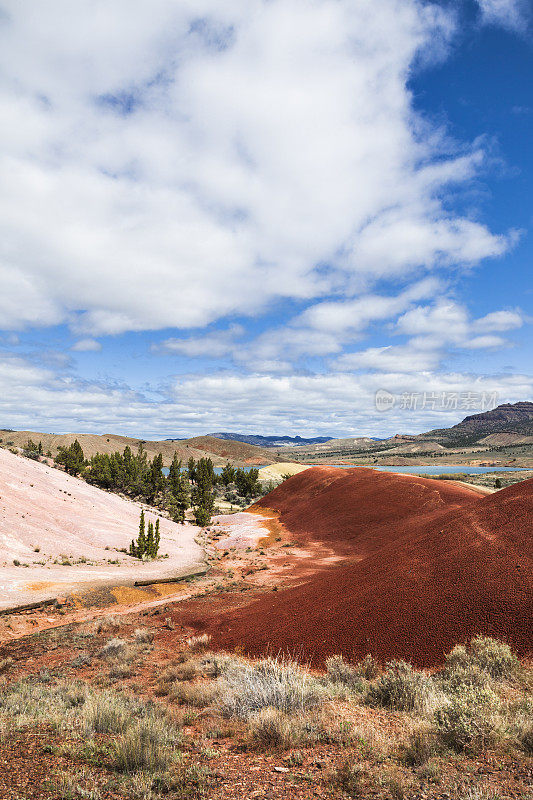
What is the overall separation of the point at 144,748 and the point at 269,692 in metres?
2.55

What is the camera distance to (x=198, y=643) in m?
13.0

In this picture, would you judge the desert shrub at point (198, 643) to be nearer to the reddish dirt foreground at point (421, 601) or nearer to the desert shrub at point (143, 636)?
the reddish dirt foreground at point (421, 601)

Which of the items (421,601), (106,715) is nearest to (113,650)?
(106,715)

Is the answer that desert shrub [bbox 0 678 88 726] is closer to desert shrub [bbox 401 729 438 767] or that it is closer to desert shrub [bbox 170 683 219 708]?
desert shrub [bbox 170 683 219 708]

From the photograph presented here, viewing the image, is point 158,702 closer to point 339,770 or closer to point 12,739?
point 12,739

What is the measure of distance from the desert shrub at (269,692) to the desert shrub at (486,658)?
2996 millimetres

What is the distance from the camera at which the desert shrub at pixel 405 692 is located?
6840 mm

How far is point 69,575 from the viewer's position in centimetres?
2338

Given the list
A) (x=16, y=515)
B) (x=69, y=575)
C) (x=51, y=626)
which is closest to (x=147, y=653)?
(x=51, y=626)

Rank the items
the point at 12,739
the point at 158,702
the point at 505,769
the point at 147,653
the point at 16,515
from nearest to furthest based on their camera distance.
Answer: the point at 505,769
the point at 12,739
the point at 158,702
the point at 147,653
the point at 16,515

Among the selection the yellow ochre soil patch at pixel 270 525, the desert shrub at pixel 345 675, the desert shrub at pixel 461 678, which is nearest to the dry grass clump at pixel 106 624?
the desert shrub at pixel 345 675

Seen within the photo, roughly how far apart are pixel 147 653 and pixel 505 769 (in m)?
10.8

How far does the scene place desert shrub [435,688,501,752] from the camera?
17.7 ft

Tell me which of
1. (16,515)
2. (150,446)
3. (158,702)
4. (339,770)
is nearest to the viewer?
(339,770)
